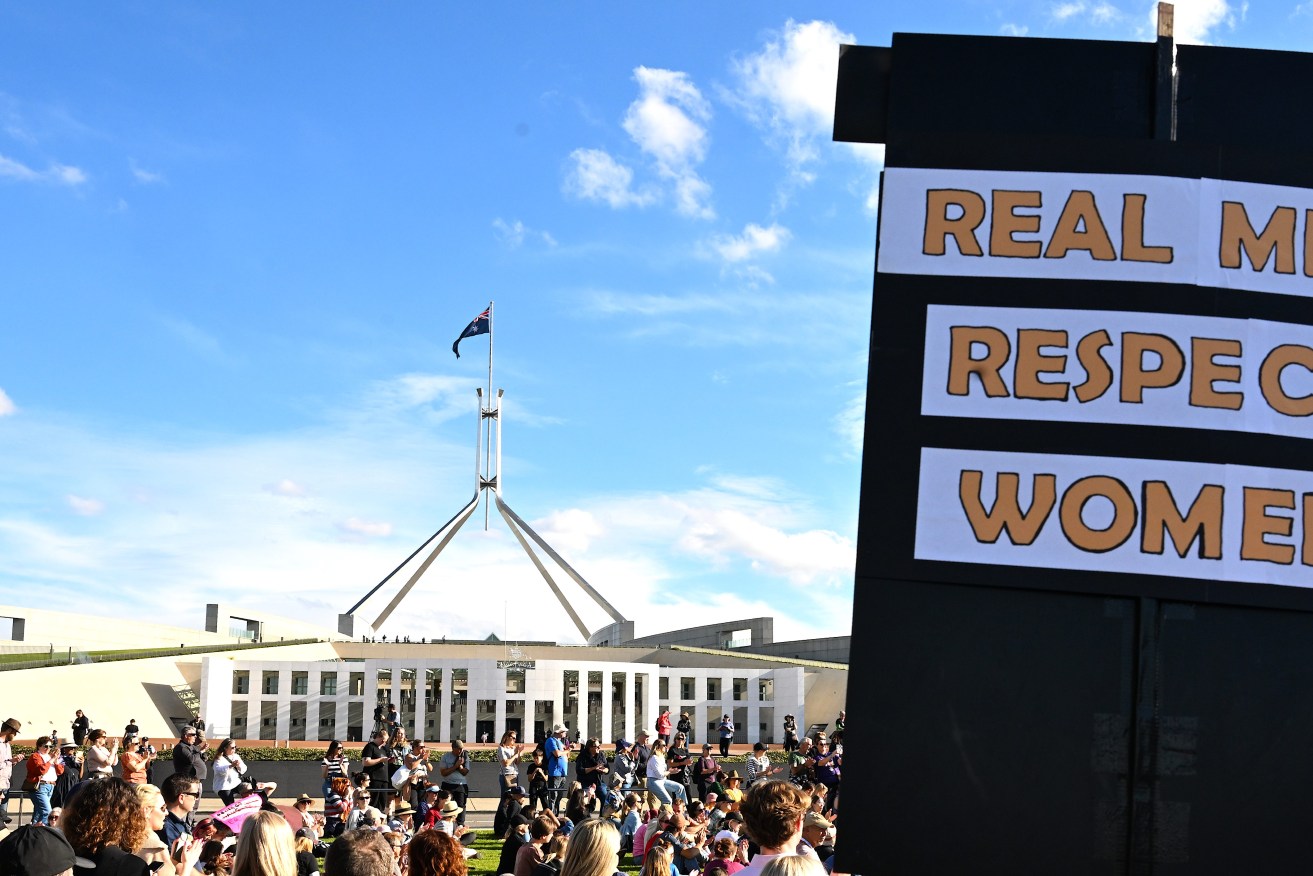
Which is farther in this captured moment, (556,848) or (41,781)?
(41,781)

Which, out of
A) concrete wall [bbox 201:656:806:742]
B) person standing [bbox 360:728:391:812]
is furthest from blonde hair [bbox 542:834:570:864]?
concrete wall [bbox 201:656:806:742]

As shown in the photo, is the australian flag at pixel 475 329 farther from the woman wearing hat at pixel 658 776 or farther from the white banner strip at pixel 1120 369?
the white banner strip at pixel 1120 369

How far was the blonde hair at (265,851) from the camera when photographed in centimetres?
440

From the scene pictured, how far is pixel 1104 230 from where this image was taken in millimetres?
5352

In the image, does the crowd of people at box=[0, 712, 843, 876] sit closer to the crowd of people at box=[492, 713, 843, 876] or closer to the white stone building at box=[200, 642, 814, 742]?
the crowd of people at box=[492, 713, 843, 876]

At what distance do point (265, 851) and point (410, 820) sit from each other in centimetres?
841

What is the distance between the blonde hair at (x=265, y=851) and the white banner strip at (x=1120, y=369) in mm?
2922

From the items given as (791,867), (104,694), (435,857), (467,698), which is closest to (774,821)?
(791,867)

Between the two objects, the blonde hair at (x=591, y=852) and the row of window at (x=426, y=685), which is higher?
the blonde hair at (x=591, y=852)

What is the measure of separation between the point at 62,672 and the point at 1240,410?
34709 mm

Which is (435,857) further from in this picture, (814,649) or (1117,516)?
(814,649)

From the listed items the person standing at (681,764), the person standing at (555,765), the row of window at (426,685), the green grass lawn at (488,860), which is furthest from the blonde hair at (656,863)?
the row of window at (426,685)

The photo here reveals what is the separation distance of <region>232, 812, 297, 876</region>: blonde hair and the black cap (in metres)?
0.56

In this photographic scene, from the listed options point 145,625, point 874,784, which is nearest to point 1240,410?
point 874,784
